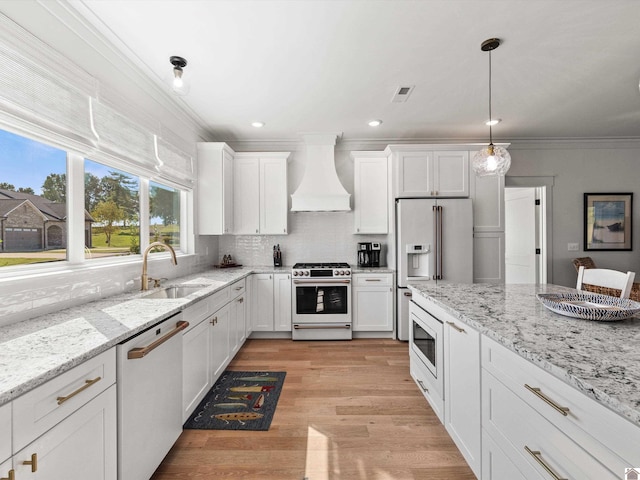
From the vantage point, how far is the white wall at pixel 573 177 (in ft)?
14.2

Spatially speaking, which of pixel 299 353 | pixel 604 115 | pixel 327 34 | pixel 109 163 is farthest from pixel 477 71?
pixel 299 353

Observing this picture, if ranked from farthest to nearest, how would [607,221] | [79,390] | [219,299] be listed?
[607,221] → [219,299] → [79,390]

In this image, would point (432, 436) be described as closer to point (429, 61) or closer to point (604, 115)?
point (429, 61)

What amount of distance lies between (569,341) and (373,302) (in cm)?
273

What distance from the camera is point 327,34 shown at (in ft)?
6.72

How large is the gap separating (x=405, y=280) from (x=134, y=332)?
3.00m

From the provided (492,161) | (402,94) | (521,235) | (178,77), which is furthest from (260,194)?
(521,235)

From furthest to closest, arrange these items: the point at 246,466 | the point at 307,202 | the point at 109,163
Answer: the point at 307,202
the point at 109,163
the point at 246,466

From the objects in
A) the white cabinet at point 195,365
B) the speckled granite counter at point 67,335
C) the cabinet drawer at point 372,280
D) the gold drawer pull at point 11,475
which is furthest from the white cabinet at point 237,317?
the gold drawer pull at point 11,475

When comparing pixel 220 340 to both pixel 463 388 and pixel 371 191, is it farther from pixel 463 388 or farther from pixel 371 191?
pixel 371 191

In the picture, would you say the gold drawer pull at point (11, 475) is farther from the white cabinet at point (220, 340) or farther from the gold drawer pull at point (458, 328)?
the gold drawer pull at point (458, 328)

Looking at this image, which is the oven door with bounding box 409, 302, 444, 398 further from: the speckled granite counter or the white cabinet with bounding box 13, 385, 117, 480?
the white cabinet with bounding box 13, 385, 117, 480

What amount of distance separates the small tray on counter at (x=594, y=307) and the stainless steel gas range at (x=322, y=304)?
2310 millimetres

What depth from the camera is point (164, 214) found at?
322 centimetres
